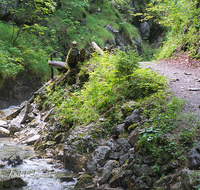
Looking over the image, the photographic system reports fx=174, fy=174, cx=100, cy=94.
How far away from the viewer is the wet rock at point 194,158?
260 cm

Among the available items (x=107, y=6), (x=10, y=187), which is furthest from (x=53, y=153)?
(x=107, y=6)

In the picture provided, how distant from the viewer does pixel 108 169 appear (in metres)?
3.67

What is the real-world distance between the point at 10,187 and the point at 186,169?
11.3 ft

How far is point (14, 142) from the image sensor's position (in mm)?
7637

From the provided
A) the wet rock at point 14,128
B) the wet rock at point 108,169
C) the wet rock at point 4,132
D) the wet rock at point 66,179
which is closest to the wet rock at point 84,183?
the wet rock at point 108,169

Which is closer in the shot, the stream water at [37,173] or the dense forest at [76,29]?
the stream water at [37,173]

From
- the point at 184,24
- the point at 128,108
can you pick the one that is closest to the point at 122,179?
the point at 128,108

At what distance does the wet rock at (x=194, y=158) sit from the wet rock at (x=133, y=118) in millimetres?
1512

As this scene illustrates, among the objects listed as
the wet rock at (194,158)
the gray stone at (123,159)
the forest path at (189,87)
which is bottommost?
the gray stone at (123,159)

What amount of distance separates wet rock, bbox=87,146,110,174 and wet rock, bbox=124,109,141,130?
2.49 ft

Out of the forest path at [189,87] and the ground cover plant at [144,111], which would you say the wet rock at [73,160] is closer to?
the ground cover plant at [144,111]

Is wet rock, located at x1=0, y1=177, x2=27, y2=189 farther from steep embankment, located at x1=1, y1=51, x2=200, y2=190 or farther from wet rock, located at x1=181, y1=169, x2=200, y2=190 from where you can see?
wet rock, located at x1=181, y1=169, x2=200, y2=190

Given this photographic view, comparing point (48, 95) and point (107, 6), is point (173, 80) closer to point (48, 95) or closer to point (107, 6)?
point (48, 95)

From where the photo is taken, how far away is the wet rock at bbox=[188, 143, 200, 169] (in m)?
2.60
